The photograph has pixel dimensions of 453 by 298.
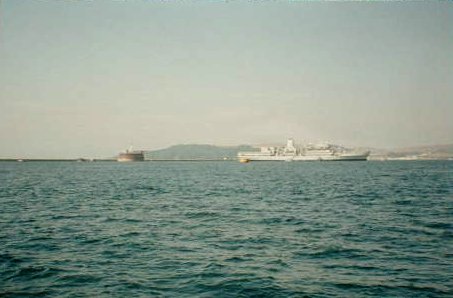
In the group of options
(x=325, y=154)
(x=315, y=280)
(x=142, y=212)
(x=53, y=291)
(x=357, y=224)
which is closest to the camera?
(x=53, y=291)

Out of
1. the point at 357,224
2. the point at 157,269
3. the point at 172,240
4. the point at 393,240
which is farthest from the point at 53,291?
the point at 357,224

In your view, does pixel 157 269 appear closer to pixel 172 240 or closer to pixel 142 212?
pixel 172 240

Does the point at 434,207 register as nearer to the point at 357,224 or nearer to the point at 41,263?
the point at 357,224

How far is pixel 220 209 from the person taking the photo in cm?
2744

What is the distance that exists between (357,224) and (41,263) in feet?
46.9

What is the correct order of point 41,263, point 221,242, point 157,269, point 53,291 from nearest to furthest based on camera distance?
point 53,291 → point 157,269 → point 41,263 → point 221,242

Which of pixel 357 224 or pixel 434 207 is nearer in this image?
pixel 357 224

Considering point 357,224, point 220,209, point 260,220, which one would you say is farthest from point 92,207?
point 357,224

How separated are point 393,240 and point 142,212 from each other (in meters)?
14.7

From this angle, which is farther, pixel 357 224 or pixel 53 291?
pixel 357 224

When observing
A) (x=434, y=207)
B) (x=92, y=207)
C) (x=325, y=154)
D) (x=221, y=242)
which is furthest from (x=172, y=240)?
(x=325, y=154)

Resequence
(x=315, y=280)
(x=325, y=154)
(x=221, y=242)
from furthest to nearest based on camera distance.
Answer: (x=325, y=154), (x=221, y=242), (x=315, y=280)

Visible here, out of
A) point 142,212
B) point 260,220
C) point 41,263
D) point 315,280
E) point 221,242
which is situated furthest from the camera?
point 142,212

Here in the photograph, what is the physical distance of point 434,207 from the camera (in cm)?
2758
